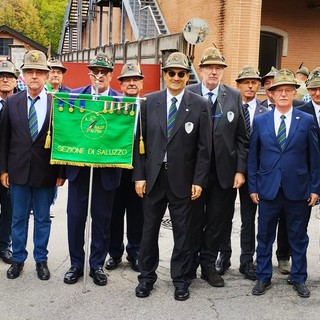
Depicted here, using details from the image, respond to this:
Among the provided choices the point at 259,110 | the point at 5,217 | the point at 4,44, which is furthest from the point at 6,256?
the point at 4,44

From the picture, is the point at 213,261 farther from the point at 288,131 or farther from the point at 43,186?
the point at 43,186

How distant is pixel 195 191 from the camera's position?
16.2 ft

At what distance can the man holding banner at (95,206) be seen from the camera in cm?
522

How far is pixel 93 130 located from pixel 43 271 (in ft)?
5.36

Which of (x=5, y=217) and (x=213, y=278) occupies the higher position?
(x=5, y=217)

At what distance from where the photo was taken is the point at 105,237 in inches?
211

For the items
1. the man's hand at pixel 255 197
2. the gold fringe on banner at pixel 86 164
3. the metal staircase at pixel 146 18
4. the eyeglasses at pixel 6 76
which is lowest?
the man's hand at pixel 255 197

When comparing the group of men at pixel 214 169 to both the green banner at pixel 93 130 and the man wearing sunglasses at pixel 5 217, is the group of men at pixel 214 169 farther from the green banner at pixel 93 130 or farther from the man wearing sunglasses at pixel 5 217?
the man wearing sunglasses at pixel 5 217

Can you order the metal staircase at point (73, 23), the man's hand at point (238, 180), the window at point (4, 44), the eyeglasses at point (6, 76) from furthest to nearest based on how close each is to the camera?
the window at point (4, 44) → the metal staircase at point (73, 23) → the eyeglasses at point (6, 76) → the man's hand at point (238, 180)

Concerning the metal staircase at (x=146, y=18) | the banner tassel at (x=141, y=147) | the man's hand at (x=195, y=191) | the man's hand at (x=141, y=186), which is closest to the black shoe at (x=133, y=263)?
the man's hand at (x=141, y=186)

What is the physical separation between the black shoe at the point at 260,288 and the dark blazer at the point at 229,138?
3.41 ft

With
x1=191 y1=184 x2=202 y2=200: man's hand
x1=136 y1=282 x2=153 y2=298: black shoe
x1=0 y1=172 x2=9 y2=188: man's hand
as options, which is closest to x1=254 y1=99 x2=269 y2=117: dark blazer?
x1=191 y1=184 x2=202 y2=200: man's hand

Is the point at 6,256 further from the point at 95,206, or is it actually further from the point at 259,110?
the point at 259,110

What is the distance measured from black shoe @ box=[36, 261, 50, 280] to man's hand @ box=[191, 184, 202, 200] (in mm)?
1775
